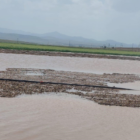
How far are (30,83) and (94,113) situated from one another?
4.97 meters

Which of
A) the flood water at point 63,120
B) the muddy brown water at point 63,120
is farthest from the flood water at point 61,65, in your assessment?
the flood water at point 63,120

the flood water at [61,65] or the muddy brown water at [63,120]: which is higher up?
the flood water at [61,65]

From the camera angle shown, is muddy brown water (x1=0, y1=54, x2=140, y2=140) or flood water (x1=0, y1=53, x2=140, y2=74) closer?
muddy brown water (x1=0, y1=54, x2=140, y2=140)

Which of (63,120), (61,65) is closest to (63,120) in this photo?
(63,120)

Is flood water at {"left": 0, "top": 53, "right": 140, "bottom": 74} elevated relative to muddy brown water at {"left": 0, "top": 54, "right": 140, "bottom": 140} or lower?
elevated

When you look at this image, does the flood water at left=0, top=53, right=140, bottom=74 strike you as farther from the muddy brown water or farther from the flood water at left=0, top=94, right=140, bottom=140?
the flood water at left=0, top=94, right=140, bottom=140

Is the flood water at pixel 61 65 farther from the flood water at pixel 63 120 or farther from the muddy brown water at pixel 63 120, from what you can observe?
the flood water at pixel 63 120

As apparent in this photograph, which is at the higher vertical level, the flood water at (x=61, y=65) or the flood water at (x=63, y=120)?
the flood water at (x=61, y=65)

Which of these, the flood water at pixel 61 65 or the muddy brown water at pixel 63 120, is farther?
the flood water at pixel 61 65

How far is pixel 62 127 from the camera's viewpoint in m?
6.70

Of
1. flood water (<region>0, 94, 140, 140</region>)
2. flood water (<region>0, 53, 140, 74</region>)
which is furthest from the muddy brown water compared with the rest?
flood water (<region>0, 53, 140, 74</region>)

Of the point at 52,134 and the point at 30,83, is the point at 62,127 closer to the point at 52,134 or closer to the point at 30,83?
the point at 52,134

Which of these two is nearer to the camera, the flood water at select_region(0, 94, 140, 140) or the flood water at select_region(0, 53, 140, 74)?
the flood water at select_region(0, 94, 140, 140)

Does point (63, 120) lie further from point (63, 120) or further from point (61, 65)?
point (61, 65)
